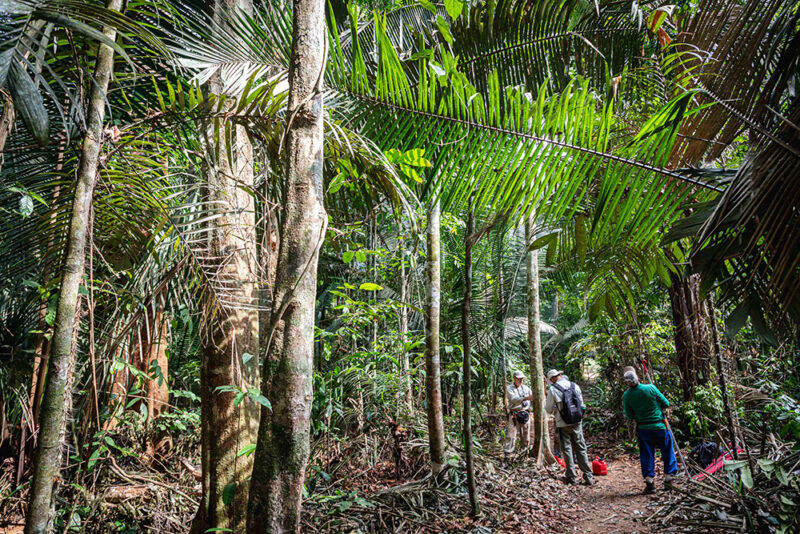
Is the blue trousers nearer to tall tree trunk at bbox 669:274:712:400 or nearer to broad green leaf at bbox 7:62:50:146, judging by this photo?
tall tree trunk at bbox 669:274:712:400

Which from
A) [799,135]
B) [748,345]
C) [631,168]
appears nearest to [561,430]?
[748,345]

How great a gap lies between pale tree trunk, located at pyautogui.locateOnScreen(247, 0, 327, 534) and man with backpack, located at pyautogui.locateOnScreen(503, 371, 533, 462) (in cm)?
718

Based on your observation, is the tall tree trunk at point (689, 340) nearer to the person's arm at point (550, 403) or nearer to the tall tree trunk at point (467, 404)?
the person's arm at point (550, 403)

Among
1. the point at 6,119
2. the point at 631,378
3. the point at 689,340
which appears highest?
the point at 6,119

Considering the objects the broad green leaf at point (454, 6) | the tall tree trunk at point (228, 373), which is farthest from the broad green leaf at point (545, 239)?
the tall tree trunk at point (228, 373)

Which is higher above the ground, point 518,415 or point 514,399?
point 514,399

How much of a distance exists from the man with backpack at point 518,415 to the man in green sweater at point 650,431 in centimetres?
239

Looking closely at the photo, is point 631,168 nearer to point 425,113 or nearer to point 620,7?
point 425,113

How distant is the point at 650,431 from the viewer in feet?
19.1

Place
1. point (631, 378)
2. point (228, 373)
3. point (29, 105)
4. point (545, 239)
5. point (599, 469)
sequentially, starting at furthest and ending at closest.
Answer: point (599, 469) → point (631, 378) → point (545, 239) → point (228, 373) → point (29, 105)

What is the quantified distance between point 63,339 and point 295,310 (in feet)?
2.74

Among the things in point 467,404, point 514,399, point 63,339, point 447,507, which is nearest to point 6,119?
point 63,339

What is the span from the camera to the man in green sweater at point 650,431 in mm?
5719

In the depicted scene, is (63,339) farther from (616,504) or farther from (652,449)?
(652,449)
